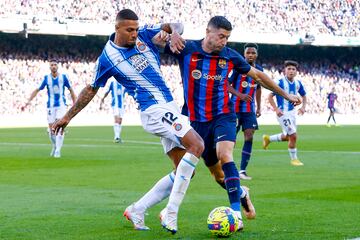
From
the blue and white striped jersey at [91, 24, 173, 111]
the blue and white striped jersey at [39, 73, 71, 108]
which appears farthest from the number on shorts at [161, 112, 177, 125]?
the blue and white striped jersey at [39, 73, 71, 108]

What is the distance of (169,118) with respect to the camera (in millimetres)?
8234

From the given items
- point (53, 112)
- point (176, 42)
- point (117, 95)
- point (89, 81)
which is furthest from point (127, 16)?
point (89, 81)

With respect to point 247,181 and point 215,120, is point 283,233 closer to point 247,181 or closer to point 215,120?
point 215,120

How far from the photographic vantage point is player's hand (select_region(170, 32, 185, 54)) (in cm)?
848

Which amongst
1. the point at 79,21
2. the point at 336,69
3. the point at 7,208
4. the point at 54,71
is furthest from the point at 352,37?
the point at 7,208

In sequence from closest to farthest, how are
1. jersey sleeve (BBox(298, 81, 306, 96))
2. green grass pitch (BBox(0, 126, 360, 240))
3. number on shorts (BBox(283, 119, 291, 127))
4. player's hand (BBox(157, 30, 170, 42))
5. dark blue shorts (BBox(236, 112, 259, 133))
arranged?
green grass pitch (BBox(0, 126, 360, 240)) < player's hand (BBox(157, 30, 170, 42)) < dark blue shorts (BBox(236, 112, 259, 133)) < jersey sleeve (BBox(298, 81, 306, 96)) < number on shorts (BBox(283, 119, 291, 127))

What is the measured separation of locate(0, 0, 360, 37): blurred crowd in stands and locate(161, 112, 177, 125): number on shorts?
39719 millimetres

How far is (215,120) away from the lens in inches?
353

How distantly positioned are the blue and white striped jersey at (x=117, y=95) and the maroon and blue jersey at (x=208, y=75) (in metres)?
20.7

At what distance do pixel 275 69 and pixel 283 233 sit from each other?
194 ft

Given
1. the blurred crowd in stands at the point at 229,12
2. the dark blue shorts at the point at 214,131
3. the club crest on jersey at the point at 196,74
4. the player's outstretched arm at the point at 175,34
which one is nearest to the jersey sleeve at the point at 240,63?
the club crest on jersey at the point at 196,74

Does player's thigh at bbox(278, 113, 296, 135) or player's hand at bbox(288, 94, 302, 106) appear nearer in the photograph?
player's hand at bbox(288, 94, 302, 106)

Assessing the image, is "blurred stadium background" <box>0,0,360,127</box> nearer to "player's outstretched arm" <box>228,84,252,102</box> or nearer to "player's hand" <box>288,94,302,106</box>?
"player's outstretched arm" <box>228,84,252,102</box>

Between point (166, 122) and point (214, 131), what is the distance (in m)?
0.87
